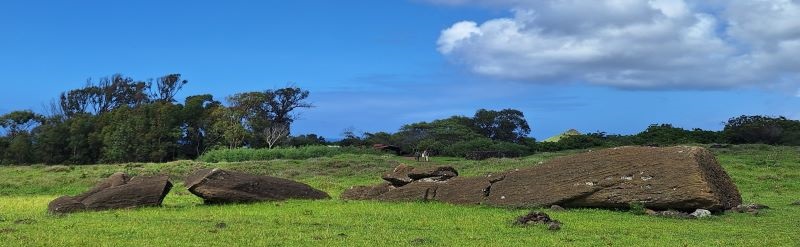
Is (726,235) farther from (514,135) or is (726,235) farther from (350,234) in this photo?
(514,135)

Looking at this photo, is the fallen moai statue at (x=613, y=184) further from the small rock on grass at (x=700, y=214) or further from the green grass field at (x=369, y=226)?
the green grass field at (x=369, y=226)

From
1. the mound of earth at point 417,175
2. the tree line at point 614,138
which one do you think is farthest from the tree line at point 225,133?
the mound of earth at point 417,175

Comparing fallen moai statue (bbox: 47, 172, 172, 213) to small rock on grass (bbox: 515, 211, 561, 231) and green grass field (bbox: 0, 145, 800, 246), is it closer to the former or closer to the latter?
green grass field (bbox: 0, 145, 800, 246)

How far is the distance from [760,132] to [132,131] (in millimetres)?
61738

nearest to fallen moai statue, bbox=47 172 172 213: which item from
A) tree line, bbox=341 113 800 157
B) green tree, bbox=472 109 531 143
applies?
tree line, bbox=341 113 800 157

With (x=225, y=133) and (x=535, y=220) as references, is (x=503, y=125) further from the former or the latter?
(x=535, y=220)

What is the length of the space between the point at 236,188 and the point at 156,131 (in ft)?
178

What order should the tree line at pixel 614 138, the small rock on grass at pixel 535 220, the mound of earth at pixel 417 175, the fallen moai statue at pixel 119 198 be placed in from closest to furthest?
the small rock on grass at pixel 535 220 → the fallen moai statue at pixel 119 198 → the mound of earth at pixel 417 175 → the tree line at pixel 614 138

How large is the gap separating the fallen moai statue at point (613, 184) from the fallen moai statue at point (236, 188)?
4653 millimetres

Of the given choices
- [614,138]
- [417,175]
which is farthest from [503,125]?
[417,175]

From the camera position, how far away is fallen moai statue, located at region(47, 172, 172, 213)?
69.8 ft

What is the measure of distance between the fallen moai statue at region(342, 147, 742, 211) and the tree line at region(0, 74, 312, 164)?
53.4 meters

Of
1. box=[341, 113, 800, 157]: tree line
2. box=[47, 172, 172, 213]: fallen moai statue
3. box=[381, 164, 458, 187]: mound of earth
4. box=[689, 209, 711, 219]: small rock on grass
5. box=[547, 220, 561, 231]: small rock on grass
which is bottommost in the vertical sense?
box=[547, 220, 561, 231]: small rock on grass

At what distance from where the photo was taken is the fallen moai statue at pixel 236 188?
22.8 metres
